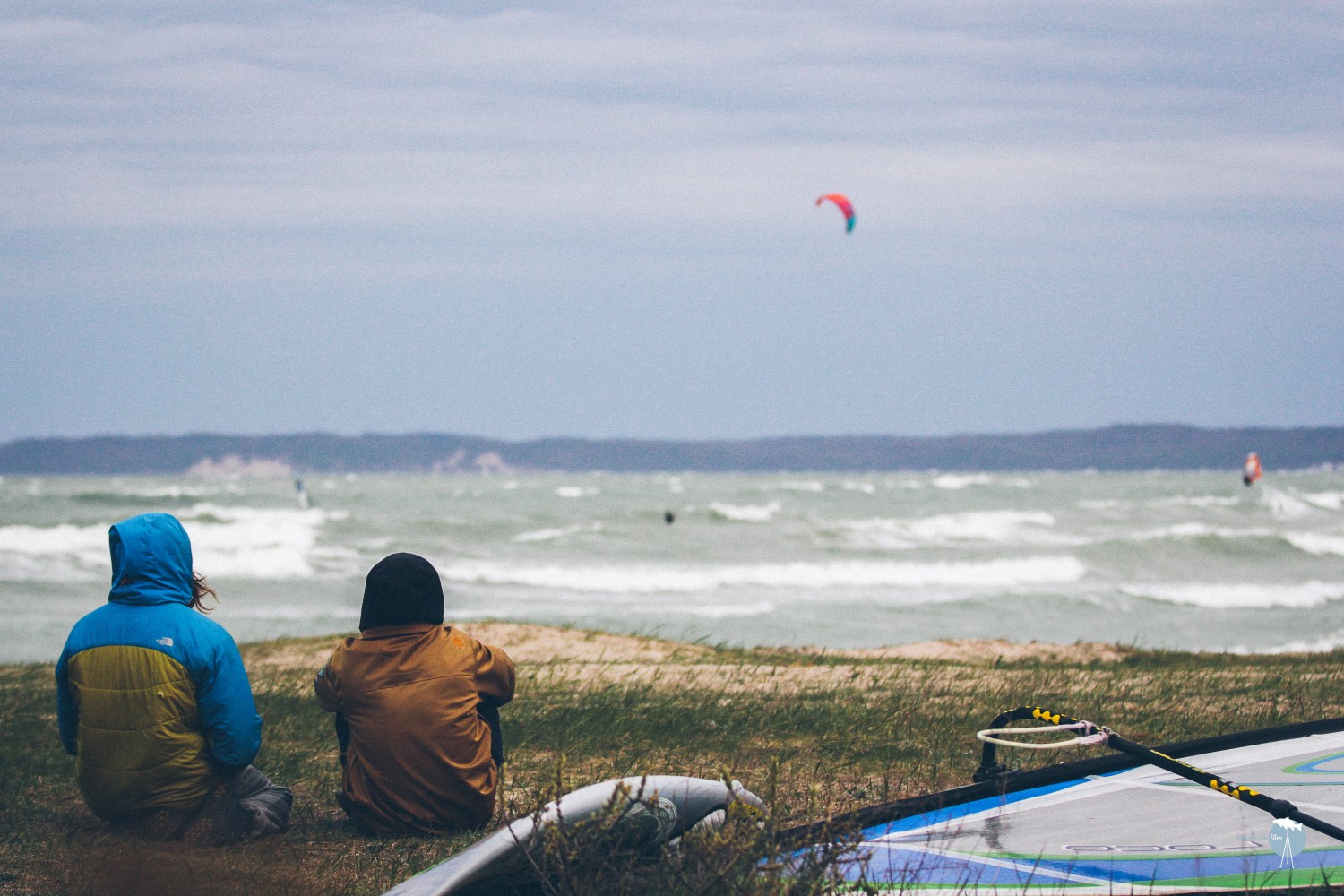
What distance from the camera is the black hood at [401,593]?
14.9ft

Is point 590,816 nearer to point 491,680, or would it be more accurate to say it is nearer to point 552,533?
point 491,680

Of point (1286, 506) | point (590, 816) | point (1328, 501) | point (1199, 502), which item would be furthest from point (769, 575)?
point (1328, 501)

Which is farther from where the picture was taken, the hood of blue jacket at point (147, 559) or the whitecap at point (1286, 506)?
the whitecap at point (1286, 506)

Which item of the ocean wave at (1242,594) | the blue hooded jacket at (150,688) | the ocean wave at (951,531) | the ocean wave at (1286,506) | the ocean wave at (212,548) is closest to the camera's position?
the blue hooded jacket at (150,688)

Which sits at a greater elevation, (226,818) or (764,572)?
(226,818)

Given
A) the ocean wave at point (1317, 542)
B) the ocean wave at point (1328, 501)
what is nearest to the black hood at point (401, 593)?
the ocean wave at point (1317, 542)

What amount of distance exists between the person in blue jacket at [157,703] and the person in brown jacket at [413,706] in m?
0.39

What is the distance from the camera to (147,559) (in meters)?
4.58

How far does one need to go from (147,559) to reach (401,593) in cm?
94

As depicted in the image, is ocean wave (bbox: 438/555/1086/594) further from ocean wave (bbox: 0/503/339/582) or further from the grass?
the grass

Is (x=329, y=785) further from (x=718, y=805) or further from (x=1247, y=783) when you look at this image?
(x=1247, y=783)

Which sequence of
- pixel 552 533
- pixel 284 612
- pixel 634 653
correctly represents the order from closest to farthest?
1. pixel 634 653
2. pixel 284 612
3. pixel 552 533

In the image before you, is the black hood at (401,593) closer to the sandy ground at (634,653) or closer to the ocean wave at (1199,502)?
the sandy ground at (634,653)

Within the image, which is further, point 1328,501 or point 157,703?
point 1328,501
